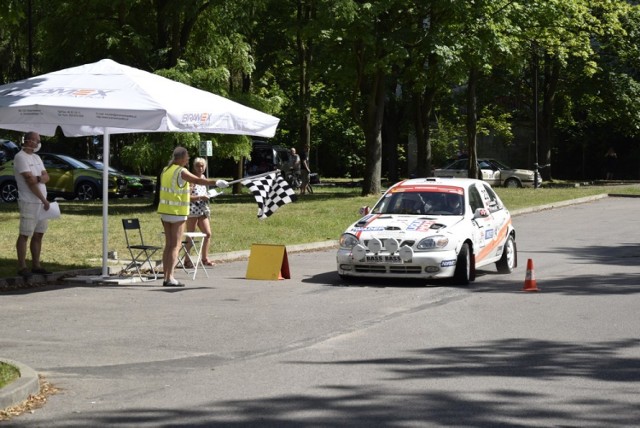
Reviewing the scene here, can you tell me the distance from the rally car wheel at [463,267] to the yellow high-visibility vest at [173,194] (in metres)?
3.93

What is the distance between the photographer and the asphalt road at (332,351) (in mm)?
8016

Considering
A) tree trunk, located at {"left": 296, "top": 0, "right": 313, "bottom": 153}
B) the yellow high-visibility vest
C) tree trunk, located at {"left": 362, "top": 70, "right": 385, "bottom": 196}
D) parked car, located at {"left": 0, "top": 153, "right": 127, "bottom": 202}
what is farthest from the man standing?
tree trunk, located at {"left": 296, "top": 0, "right": 313, "bottom": 153}

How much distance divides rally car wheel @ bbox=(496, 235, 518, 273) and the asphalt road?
0.45m

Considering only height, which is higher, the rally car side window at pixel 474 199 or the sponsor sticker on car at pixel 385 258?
the rally car side window at pixel 474 199

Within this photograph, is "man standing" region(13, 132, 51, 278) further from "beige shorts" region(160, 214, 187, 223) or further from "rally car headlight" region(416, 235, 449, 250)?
"rally car headlight" region(416, 235, 449, 250)

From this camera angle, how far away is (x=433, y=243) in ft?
52.3

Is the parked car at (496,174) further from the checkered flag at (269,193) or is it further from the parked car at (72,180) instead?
the checkered flag at (269,193)

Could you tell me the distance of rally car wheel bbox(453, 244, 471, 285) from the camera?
1617 centimetres

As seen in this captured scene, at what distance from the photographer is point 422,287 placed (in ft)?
52.8

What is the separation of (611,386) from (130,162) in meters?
22.7

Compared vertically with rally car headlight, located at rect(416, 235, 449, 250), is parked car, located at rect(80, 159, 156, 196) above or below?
above

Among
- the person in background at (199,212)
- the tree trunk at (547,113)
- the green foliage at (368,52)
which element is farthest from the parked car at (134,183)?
the tree trunk at (547,113)

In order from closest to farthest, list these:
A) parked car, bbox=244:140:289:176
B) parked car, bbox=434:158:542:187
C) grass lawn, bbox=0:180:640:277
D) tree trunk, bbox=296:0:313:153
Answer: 1. grass lawn, bbox=0:180:640:277
2. tree trunk, bbox=296:0:313:153
3. parked car, bbox=244:140:289:176
4. parked car, bbox=434:158:542:187

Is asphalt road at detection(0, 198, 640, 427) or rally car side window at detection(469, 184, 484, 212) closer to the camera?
asphalt road at detection(0, 198, 640, 427)
